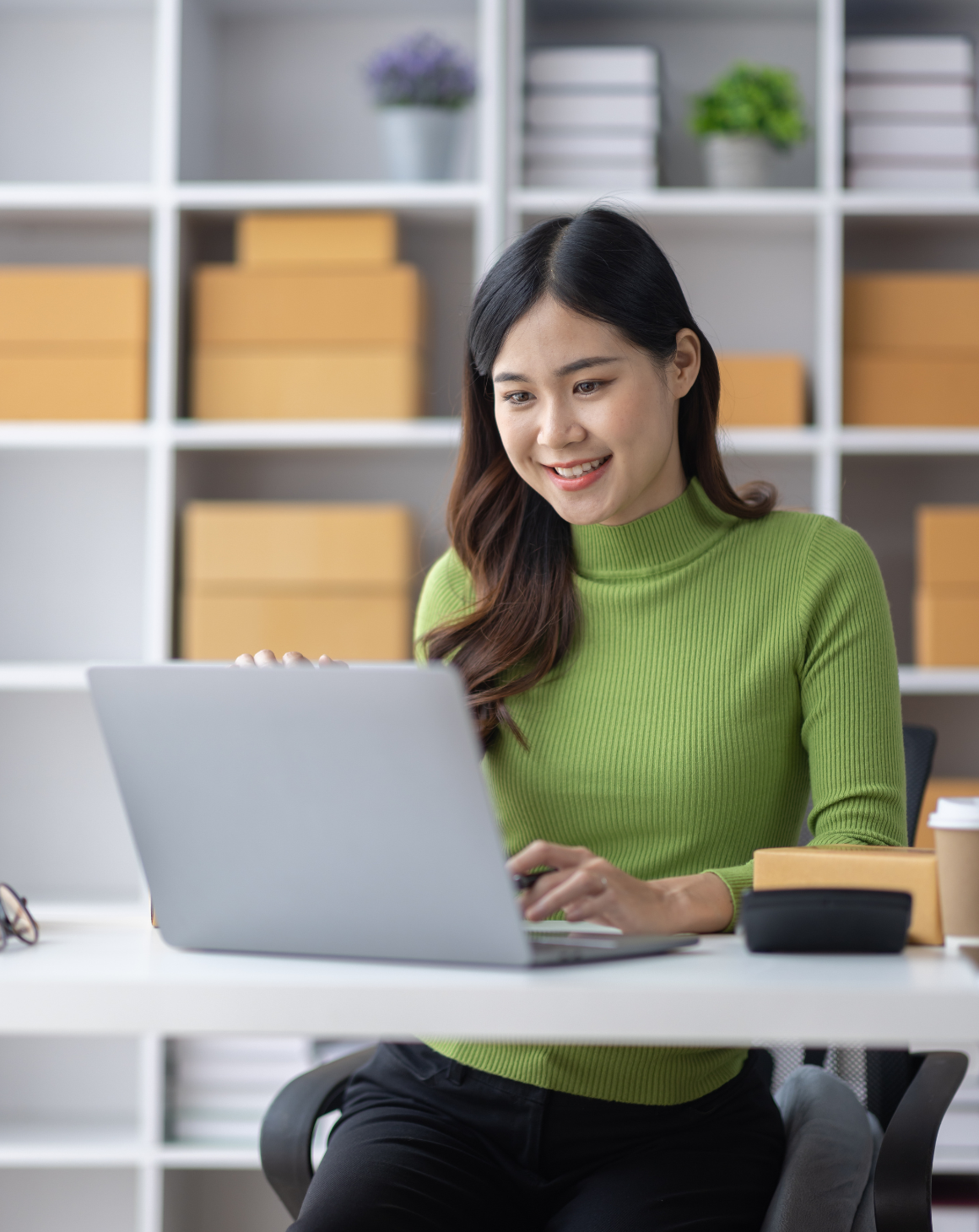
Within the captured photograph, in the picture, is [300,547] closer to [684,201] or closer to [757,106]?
[684,201]

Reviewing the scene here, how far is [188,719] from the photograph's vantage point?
78 centimetres

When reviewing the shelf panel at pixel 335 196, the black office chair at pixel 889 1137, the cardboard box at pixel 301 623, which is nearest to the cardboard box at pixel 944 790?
the cardboard box at pixel 301 623

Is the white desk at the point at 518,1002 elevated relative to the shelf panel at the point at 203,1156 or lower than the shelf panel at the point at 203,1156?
elevated

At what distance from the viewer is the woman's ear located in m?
1.35

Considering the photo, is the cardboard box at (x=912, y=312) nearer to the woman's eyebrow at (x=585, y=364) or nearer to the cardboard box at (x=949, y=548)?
the cardboard box at (x=949, y=548)

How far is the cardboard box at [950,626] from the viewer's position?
7.47 feet

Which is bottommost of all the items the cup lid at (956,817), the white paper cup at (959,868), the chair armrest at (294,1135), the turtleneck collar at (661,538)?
the chair armrest at (294,1135)

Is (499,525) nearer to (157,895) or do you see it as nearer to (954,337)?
(157,895)

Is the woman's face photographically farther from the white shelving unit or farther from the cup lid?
the white shelving unit

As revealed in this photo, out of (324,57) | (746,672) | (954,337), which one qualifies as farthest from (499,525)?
(324,57)

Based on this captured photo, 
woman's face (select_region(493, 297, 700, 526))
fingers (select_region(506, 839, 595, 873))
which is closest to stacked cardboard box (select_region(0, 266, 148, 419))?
woman's face (select_region(493, 297, 700, 526))

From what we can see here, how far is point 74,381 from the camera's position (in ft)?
7.79

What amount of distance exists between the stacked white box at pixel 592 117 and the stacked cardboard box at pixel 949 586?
790 millimetres

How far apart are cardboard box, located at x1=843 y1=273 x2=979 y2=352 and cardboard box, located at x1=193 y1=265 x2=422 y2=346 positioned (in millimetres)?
778
